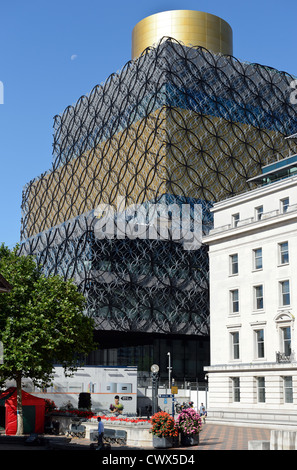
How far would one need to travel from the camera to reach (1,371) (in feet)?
150

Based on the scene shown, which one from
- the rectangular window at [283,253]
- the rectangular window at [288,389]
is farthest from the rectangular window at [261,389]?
the rectangular window at [283,253]

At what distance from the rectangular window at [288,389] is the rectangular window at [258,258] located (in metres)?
10.9

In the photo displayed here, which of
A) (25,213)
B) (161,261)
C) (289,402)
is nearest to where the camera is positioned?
(289,402)

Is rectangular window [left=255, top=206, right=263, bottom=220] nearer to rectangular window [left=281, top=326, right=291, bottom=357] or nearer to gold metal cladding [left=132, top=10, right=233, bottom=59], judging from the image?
rectangular window [left=281, top=326, right=291, bottom=357]

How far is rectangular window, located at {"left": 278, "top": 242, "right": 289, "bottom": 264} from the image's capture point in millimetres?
59031

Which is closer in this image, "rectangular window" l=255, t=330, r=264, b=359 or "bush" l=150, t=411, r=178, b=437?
"bush" l=150, t=411, r=178, b=437

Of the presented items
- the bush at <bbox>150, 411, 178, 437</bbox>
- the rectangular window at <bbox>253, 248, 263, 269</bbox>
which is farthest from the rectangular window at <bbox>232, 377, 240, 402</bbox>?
the bush at <bbox>150, 411, 178, 437</bbox>

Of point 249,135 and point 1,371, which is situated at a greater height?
point 249,135

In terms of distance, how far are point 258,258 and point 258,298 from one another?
3901mm

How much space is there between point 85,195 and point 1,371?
7383 centimetres

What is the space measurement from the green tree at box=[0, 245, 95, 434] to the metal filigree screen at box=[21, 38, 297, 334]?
39.9 metres

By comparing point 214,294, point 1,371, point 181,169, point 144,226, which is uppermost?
point 181,169
